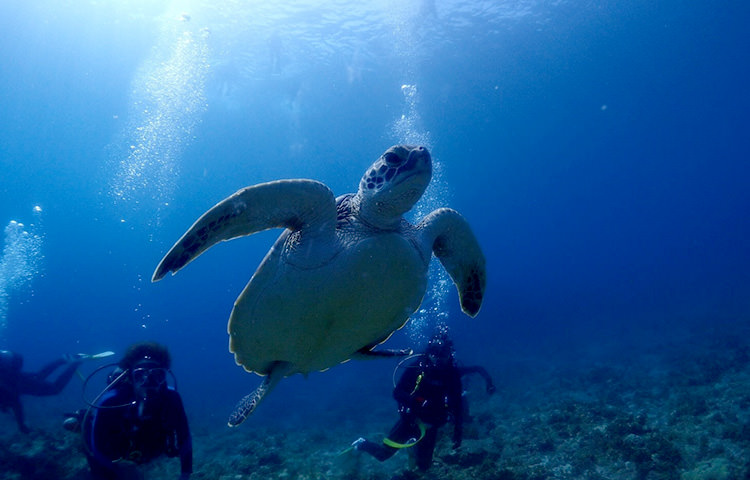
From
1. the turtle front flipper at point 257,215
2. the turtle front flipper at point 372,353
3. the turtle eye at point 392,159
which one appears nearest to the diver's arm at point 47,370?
the turtle front flipper at point 372,353

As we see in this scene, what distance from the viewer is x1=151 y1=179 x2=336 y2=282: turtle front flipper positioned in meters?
2.95

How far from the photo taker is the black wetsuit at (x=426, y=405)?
6.20 metres

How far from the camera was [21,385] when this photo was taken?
9.26 m

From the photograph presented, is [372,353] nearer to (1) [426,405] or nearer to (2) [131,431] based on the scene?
(1) [426,405]

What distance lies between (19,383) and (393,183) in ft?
35.4

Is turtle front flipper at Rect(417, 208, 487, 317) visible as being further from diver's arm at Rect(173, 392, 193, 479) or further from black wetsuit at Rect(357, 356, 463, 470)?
diver's arm at Rect(173, 392, 193, 479)

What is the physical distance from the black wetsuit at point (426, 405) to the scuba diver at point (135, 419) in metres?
3.04

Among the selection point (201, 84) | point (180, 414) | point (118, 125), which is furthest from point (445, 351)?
point (118, 125)

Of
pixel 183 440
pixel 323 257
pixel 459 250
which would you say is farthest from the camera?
pixel 183 440

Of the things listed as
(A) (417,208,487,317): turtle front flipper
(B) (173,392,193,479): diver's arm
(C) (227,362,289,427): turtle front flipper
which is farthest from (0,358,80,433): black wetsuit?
(A) (417,208,487,317): turtle front flipper

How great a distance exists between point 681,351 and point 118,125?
56395 mm

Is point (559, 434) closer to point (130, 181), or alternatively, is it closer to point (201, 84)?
point (201, 84)

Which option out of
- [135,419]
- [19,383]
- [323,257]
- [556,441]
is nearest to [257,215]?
[323,257]

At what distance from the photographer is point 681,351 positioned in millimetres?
15992
